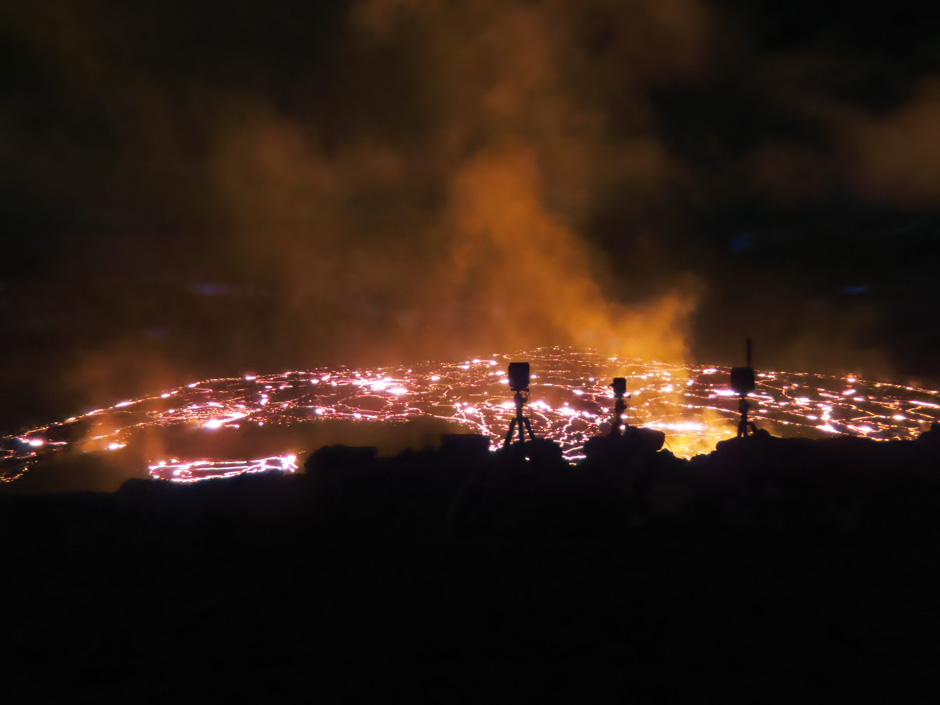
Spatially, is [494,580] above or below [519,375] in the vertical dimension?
below

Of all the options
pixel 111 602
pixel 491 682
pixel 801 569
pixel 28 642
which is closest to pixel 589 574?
pixel 491 682

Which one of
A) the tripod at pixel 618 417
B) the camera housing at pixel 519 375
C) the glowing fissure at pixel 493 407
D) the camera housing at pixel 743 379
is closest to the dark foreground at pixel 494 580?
the tripod at pixel 618 417

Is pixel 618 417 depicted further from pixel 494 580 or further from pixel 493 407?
pixel 493 407

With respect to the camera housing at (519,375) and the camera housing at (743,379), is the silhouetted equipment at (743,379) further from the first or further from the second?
the camera housing at (519,375)

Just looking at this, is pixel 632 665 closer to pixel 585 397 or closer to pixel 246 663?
pixel 246 663

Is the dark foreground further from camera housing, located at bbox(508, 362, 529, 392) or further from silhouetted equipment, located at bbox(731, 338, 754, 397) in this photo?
silhouetted equipment, located at bbox(731, 338, 754, 397)

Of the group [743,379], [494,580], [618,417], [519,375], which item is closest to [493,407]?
[618,417]
